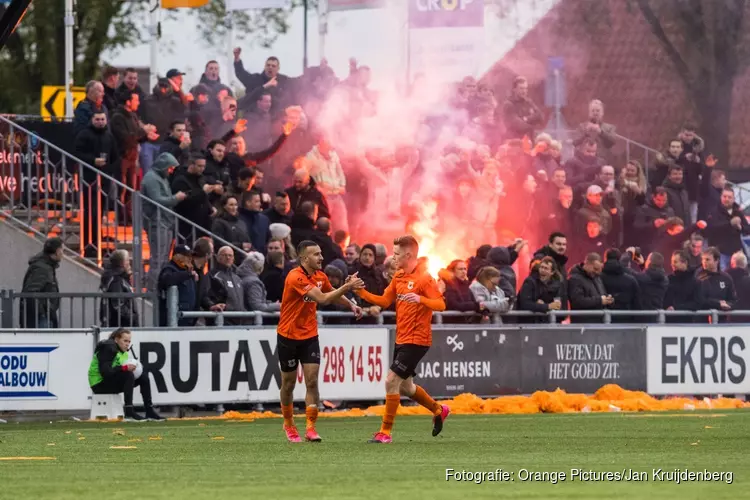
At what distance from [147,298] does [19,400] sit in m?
2.02

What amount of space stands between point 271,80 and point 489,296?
17.2 ft

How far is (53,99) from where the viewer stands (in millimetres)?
33844

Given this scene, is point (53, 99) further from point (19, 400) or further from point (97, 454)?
point (97, 454)

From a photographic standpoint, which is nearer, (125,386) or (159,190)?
(125,386)

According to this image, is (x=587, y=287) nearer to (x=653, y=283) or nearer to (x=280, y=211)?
(x=653, y=283)

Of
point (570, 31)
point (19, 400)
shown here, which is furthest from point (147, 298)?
point (570, 31)

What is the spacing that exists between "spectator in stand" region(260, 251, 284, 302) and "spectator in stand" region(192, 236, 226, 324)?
0.99m

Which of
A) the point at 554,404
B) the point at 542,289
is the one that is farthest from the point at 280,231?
the point at 554,404

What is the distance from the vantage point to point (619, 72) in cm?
3628

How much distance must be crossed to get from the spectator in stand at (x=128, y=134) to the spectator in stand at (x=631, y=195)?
28.8 feet

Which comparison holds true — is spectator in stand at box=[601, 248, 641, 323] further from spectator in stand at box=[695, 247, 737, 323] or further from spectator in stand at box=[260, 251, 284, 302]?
spectator in stand at box=[260, 251, 284, 302]

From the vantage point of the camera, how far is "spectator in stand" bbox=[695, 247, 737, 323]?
26625 millimetres

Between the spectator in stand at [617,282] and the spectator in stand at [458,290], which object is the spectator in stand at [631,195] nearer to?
the spectator in stand at [617,282]

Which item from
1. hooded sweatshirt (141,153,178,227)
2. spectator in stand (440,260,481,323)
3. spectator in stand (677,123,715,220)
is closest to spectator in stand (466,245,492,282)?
spectator in stand (440,260,481,323)
